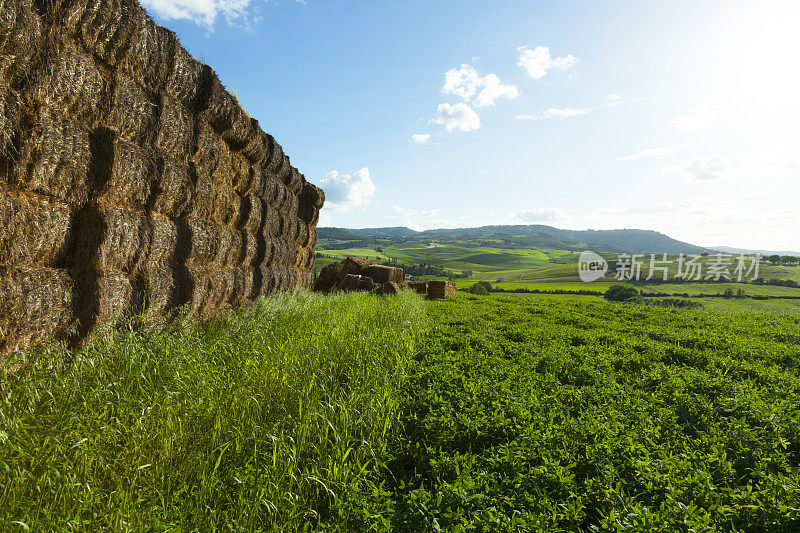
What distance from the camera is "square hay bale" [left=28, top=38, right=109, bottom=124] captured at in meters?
6.22

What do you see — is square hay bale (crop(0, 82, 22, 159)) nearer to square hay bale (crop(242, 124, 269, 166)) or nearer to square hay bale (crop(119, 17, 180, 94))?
square hay bale (crop(119, 17, 180, 94))

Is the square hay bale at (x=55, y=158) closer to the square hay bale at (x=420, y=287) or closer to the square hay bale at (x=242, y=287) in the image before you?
the square hay bale at (x=242, y=287)

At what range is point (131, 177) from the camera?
8078mm

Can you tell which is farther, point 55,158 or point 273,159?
point 273,159

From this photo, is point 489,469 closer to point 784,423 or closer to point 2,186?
point 784,423

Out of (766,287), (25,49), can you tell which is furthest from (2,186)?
(766,287)

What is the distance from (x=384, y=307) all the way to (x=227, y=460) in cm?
1199

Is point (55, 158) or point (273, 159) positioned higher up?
point (273, 159)

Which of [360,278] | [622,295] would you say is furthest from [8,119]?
[622,295]

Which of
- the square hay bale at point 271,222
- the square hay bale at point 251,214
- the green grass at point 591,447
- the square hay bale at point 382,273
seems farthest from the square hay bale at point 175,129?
the square hay bale at point 382,273

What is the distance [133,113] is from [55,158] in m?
2.36

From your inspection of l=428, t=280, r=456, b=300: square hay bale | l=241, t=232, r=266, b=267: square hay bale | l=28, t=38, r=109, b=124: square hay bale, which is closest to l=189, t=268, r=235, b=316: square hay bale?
l=241, t=232, r=266, b=267: square hay bale

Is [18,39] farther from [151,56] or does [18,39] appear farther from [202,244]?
[202,244]

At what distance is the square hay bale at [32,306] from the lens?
5633 mm
